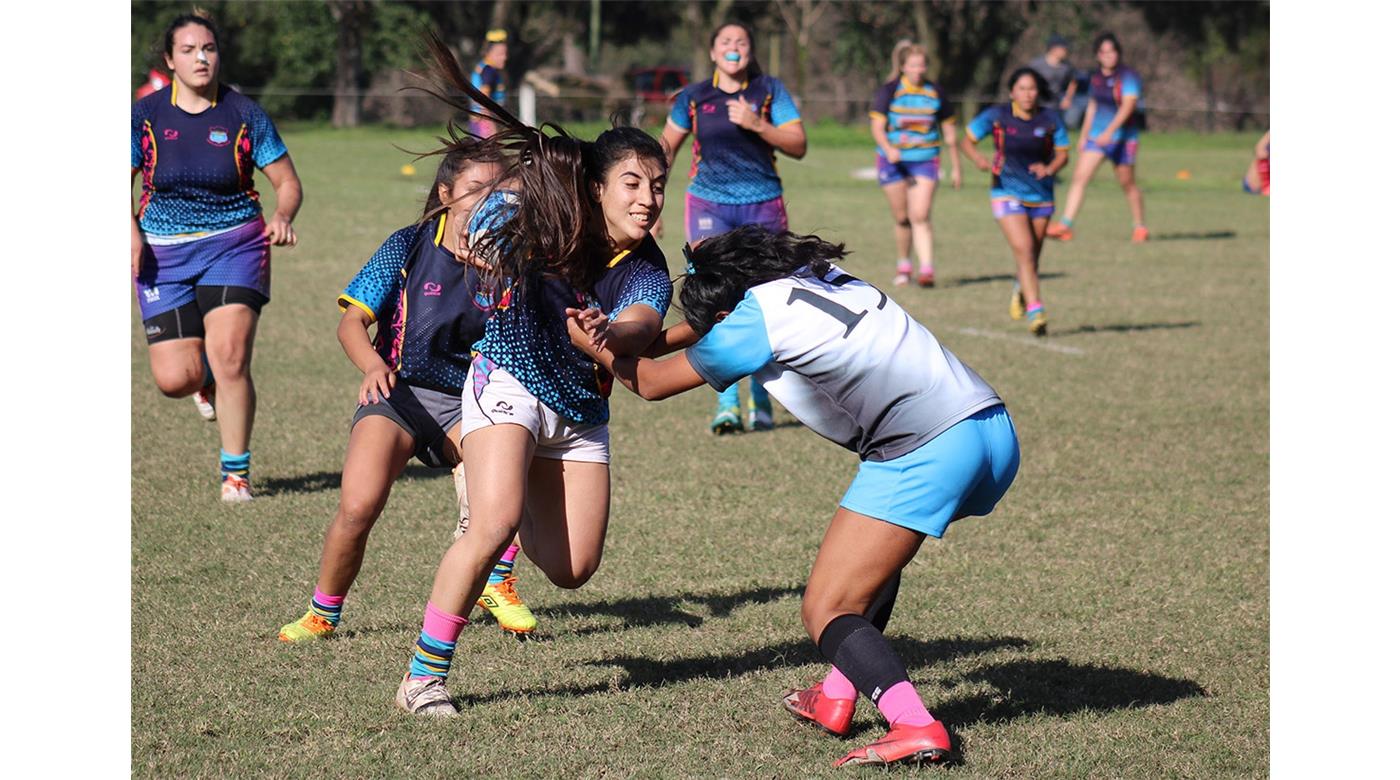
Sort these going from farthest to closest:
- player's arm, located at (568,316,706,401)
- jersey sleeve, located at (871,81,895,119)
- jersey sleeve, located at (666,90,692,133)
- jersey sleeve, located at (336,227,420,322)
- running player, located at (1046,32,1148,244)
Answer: running player, located at (1046,32,1148,244), jersey sleeve, located at (871,81,895,119), jersey sleeve, located at (666,90,692,133), jersey sleeve, located at (336,227,420,322), player's arm, located at (568,316,706,401)

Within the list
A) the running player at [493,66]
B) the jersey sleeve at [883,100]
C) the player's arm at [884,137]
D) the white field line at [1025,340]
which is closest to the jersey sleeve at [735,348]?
the white field line at [1025,340]

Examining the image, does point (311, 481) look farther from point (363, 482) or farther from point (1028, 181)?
point (1028, 181)

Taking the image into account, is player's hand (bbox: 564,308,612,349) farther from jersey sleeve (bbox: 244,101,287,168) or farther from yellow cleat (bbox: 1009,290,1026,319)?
yellow cleat (bbox: 1009,290,1026,319)

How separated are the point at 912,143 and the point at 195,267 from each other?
861cm

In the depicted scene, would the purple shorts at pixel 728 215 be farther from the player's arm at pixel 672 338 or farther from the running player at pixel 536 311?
the player's arm at pixel 672 338

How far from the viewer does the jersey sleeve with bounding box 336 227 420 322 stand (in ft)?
15.7

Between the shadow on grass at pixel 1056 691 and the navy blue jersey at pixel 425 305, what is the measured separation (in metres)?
1.79

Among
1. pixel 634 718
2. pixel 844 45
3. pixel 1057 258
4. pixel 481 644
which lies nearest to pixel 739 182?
pixel 481 644

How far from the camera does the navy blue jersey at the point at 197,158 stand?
6875 mm

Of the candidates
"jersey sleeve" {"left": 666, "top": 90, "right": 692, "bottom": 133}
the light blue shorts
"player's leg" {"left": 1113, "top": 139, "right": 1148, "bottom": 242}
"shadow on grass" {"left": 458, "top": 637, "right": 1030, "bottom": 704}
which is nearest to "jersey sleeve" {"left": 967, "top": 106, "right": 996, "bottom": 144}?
"jersey sleeve" {"left": 666, "top": 90, "right": 692, "bottom": 133}

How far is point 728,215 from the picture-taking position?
902 cm

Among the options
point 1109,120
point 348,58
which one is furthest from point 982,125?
point 348,58

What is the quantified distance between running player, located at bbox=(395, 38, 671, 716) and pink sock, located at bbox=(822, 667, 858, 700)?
924mm

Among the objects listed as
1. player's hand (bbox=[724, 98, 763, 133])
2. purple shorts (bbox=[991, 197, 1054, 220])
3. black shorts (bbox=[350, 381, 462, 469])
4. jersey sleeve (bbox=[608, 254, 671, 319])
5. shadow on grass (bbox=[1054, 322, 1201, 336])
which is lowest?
shadow on grass (bbox=[1054, 322, 1201, 336])
